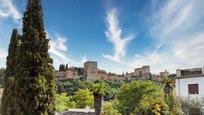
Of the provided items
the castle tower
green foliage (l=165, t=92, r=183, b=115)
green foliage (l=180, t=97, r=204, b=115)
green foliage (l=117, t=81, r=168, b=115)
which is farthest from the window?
the castle tower

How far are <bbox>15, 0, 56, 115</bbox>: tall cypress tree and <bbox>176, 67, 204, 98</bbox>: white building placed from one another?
21.0 metres

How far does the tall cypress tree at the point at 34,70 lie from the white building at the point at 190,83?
21.0 meters

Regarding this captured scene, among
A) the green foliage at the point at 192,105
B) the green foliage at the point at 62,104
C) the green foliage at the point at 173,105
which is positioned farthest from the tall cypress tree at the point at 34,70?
the green foliage at the point at 62,104

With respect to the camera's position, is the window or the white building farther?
the window

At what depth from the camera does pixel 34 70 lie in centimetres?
1761

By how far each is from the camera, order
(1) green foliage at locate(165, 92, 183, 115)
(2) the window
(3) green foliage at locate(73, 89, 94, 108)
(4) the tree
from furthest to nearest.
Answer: (3) green foliage at locate(73, 89, 94, 108)
(2) the window
(4) the tree
(1) green foliage at locate(165, 92, 183, 115)

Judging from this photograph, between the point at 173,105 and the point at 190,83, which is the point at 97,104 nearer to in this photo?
the point at 173,105

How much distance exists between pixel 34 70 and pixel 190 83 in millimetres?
22421

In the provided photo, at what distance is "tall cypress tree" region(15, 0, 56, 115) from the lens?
17078 mm

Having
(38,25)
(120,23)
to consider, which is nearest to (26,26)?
(38,25)

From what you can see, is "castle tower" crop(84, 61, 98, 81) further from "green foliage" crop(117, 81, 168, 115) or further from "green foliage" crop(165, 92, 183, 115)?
"green foliage" crop(165, 92, 183, 115)

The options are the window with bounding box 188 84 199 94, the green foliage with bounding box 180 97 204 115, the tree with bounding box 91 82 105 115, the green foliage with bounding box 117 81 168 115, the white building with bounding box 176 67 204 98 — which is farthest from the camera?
the green foliage with bounding box 117 81 168 115

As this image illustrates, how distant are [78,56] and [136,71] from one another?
392 ft

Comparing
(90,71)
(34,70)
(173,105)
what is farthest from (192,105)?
(90,71)
